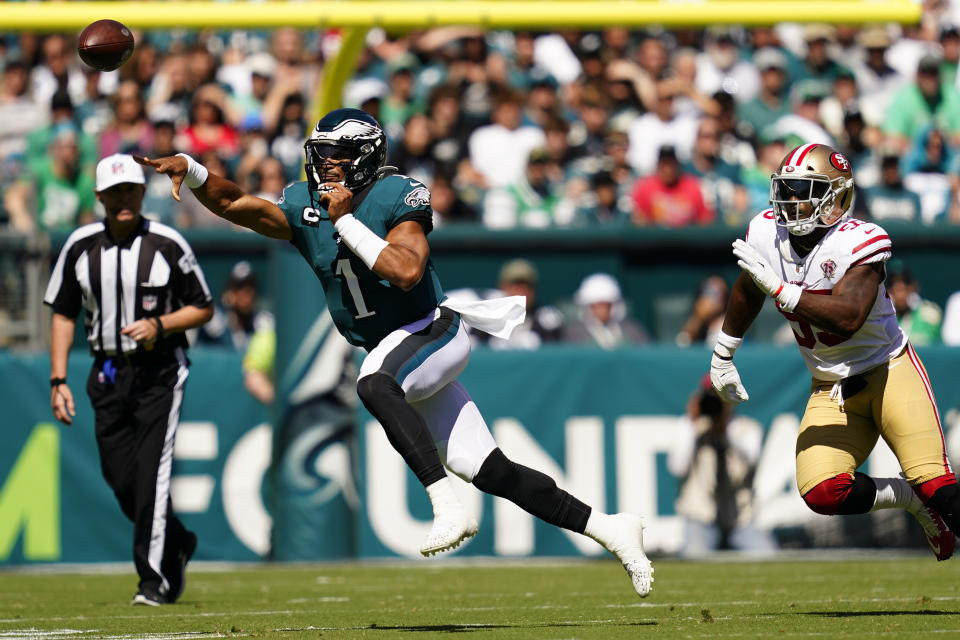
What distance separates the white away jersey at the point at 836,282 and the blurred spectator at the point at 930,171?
17.8 ft

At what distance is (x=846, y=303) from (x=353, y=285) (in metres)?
1.67

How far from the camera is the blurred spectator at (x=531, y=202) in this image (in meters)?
11.0

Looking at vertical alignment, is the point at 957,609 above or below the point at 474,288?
below

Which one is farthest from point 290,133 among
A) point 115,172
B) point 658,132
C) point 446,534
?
point 446,534

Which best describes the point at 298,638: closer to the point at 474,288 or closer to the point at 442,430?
the point at 442,430

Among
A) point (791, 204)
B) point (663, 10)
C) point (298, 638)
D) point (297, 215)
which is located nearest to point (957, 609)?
point (791, 204)

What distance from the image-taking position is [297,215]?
5453 millimetres

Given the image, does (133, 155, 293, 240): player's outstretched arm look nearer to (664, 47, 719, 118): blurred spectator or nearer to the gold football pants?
the gold football pants

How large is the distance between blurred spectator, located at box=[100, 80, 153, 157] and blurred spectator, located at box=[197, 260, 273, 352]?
1.87m

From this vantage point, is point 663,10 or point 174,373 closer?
point 174,373

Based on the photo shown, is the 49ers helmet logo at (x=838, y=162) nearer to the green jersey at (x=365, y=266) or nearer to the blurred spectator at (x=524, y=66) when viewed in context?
the green jersey at (x=365, y=266)

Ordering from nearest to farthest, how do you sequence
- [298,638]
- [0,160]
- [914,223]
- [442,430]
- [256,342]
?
[298,638] → [442,430] → [256,342] → [914,223] → [0,160]

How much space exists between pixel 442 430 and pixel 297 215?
914mm

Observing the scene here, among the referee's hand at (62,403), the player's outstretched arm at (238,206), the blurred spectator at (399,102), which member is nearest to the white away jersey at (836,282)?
the player's outstretched arm at (238,206)
